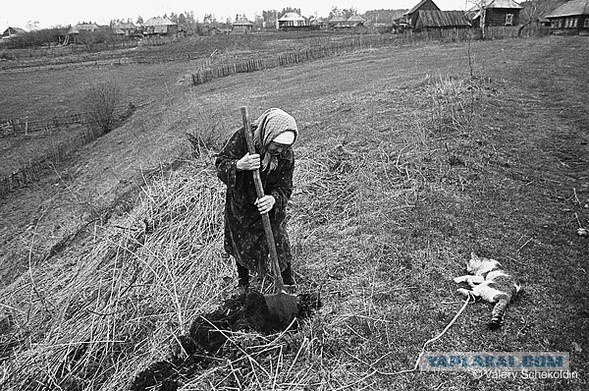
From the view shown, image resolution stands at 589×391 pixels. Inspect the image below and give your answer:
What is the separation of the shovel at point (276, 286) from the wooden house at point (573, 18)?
1184 inches

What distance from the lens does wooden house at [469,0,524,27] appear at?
30656 mm

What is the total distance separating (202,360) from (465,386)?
1.80 metres

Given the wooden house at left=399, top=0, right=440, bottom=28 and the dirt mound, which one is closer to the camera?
the dirt mound

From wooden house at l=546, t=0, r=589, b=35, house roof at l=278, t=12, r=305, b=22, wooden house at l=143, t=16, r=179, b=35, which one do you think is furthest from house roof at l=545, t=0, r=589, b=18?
wooden house at l=143, t=16, r=179, b=35

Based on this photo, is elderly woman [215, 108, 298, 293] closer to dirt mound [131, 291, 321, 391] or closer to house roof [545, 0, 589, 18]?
dirt mound [131, 291, 321, 391]

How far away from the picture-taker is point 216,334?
9.77 ft

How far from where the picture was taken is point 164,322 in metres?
3.30

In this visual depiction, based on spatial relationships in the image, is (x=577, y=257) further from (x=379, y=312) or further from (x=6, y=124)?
(x=6, y=124)

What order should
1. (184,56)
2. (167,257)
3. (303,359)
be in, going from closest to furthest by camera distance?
(303,359)
(167,257)
(184,56)

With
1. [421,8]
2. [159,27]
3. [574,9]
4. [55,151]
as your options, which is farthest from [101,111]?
[159,27]

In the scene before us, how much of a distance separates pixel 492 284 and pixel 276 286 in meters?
1.76

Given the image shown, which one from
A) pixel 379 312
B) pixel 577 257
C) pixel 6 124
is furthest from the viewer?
pixel 6 124

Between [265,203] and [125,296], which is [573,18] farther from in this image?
[125,296]

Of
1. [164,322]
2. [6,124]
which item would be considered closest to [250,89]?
[6,124]
